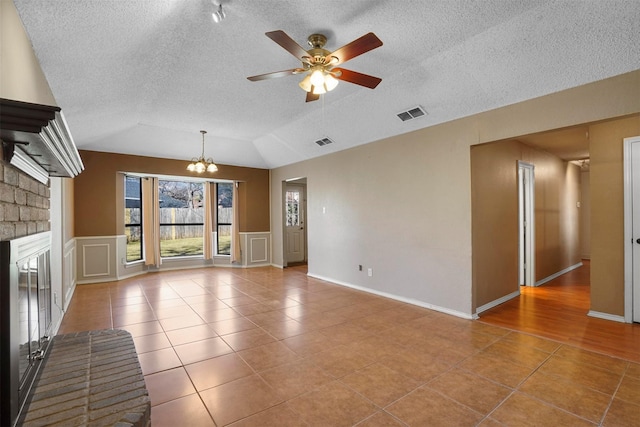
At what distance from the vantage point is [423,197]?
439 centimetres

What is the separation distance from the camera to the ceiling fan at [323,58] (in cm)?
217

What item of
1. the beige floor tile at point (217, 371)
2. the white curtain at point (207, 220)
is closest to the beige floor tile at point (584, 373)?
the beige floor tile at point (217, 371)

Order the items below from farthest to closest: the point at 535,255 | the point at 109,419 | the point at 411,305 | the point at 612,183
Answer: the point at 535,255 → the point at 411,305 → the point at 612,183 → the point at 109,419

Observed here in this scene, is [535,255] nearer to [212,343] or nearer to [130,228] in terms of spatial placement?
[212,343]

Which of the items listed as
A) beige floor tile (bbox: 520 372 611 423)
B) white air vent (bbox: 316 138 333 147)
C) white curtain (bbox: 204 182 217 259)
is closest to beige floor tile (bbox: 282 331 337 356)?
beige floor tile (bbox: 520 372 611 423)

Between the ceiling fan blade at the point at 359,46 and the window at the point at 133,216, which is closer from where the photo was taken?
the ceiling fan blade at the point at 359,46

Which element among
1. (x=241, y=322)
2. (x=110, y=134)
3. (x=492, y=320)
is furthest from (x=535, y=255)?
(x=110, y=134)

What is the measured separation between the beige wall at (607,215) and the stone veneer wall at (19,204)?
5670mm

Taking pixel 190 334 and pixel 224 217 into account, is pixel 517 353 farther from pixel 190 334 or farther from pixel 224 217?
pixel 224 217

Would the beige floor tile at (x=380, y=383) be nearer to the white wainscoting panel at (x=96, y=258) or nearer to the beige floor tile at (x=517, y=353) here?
the beige floor tile at (x=517, y=353)

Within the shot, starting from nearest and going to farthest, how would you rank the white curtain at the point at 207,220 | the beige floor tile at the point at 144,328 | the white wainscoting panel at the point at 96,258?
the beige floor tile at the point at 144,328 < the white wainscoting panel at the point at 96,258 < the white curtain at the point at 207,220

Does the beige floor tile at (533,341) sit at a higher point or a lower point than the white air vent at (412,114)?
lower

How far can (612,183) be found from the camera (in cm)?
379

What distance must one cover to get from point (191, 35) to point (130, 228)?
5871mm
